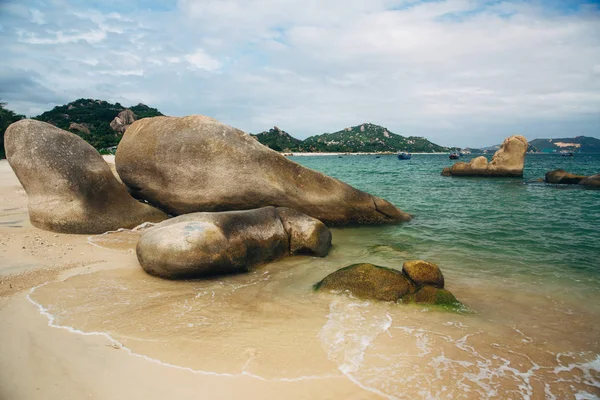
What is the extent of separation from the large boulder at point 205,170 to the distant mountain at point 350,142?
388 feet

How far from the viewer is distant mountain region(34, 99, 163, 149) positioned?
196ft

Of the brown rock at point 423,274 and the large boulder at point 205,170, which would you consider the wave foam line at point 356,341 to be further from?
the large boulder at point 205,170

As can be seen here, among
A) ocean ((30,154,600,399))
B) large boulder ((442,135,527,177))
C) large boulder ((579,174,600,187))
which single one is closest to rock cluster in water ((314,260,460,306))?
ocean ((30,154,600,399))

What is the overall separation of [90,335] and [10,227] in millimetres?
6739

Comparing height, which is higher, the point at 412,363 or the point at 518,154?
the point at 518,154

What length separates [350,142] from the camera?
589 feet

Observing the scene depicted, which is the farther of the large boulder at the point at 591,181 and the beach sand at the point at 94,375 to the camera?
the large boulder at the point at 591,181

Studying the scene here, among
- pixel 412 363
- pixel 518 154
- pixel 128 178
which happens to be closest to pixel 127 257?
pixel 128 178

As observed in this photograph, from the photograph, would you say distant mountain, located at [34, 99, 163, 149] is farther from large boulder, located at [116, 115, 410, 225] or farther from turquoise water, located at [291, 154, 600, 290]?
turquoise water, located at [291, 154, 600, 290]

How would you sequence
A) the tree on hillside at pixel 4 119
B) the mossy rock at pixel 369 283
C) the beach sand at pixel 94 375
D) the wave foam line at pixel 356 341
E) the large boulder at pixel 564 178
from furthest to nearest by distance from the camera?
the tree on hillside at pixel 4 119 → the large boulder at pixel 564 178 → the mossy rock at pixel 369 283 → the wave foam line at pixel 356 341 → the beach sand at pixel 94 375

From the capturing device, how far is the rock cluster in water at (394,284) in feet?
18.9

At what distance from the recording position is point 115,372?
3.68 meters

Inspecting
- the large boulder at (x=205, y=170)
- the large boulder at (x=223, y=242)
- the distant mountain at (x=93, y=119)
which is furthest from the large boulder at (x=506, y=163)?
the distant mountain at (x=93, y=119)

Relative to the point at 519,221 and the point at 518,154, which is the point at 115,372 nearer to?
the point at 519,221
